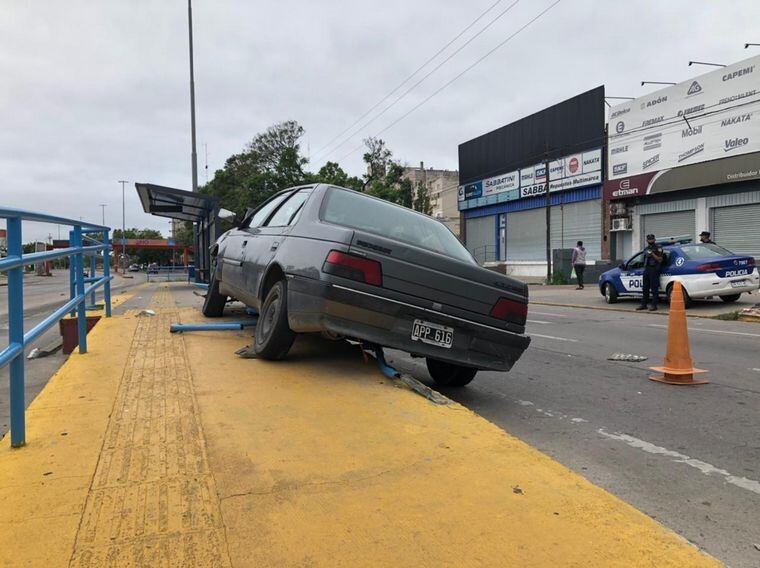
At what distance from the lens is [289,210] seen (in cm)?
580

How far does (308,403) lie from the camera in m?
3.88

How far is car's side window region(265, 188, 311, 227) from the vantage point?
5498mm

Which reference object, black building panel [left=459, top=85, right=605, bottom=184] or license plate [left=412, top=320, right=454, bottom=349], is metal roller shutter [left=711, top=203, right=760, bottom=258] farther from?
license plate [left=412, top=320, right=454, bottom=349]

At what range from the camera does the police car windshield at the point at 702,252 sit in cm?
1370

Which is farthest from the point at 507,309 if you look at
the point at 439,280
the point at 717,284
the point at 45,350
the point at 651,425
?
the point at 717,284

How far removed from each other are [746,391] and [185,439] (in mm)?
5446

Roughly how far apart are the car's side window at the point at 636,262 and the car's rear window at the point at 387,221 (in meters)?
11.5

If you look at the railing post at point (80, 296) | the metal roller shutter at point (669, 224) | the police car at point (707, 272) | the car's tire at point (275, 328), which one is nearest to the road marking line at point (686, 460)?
the car's tire at point (275, 328)

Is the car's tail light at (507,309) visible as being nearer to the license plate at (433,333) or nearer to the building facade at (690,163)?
the license plate at (433,333)

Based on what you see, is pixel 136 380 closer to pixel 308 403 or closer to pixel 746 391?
pixel 308 403

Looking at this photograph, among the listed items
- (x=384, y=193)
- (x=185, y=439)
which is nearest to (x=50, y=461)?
(x=185, y=439)

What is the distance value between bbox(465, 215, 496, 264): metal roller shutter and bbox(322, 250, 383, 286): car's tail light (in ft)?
113

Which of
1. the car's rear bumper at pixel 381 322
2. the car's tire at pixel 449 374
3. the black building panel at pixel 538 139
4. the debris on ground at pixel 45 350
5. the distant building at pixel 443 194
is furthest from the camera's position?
the distant building at pixel 443 194

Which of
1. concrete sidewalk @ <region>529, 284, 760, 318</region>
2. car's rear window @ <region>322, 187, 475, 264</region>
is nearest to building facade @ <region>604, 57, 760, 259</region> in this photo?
concrete sidewalk @ <region>529, 284, 760, 318</region>
